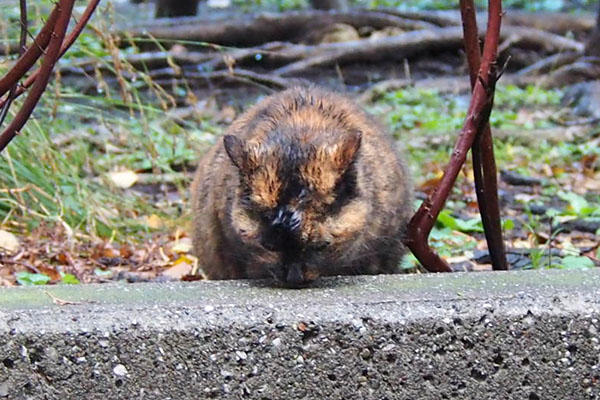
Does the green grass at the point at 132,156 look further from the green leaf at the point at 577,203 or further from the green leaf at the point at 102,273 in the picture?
the green leaf at the point at 102,273

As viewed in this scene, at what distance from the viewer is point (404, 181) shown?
3834 millimetres

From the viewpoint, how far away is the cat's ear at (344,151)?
286cm

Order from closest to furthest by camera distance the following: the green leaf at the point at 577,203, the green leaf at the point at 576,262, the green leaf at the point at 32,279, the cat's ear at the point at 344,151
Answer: the cat's ear at the point at 344,151
the green leaf at the point at 32,279
the green leaf at the point at 576,262
the green leaf at the point at 577,203

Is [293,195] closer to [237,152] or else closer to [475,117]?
[237,152]

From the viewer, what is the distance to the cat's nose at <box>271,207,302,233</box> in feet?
8.86

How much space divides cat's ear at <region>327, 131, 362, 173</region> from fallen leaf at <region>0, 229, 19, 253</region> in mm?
2103

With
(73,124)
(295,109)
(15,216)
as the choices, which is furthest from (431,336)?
(73,124)

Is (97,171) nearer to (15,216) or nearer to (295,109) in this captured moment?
(15,216)

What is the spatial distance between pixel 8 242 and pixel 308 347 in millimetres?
2359

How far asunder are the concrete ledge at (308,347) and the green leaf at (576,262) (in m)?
1.24

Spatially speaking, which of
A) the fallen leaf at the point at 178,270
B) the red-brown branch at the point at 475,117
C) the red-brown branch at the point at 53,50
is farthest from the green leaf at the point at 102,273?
the red-brown branch at the point at 475,117

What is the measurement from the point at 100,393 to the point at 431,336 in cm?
94

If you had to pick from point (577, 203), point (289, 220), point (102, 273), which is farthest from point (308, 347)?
point (577, 203)

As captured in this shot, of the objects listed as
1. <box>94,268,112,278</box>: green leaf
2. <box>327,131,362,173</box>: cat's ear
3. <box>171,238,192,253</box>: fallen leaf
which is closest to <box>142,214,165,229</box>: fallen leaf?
<box>171,238,192,253</box>: fallen leaf
